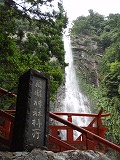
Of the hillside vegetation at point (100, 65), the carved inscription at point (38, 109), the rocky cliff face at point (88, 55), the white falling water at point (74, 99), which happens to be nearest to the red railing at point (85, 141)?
the carved inscription at point (38, 109)

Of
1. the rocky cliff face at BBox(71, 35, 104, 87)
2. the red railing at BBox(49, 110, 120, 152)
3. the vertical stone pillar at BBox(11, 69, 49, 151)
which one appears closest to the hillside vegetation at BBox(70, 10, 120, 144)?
the rocky cliff face at BBox(71, 35, 104, 87)

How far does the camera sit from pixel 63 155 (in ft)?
10.5

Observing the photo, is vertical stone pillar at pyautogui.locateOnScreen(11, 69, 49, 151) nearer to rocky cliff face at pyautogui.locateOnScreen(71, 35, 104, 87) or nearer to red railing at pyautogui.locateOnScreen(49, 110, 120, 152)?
red railing at pyautogui.locateOnScreen(49, 110, 120, 152)

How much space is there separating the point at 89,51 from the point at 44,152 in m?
24.0

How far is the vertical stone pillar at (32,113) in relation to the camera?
10.4 ft

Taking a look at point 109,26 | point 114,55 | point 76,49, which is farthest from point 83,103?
point 109,26

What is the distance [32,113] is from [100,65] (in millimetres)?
Result: 22057

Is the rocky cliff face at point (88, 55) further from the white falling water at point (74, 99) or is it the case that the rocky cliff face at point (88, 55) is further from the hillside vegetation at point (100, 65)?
the white falling water at point (74, 99)

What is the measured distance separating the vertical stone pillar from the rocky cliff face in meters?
18.1

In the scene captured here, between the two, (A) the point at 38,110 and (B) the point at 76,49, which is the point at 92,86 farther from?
(A) the point at 38,110

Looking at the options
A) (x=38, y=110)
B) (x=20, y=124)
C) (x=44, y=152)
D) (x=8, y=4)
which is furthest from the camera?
(x=8, y=4)

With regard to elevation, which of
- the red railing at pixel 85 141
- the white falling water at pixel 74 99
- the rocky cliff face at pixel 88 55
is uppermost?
the rocky cliff face at pixel 88 55

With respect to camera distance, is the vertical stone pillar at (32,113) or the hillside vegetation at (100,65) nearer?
the vertical stone pillar at (32,113)

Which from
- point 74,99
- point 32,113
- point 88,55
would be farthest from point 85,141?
point 88,55
